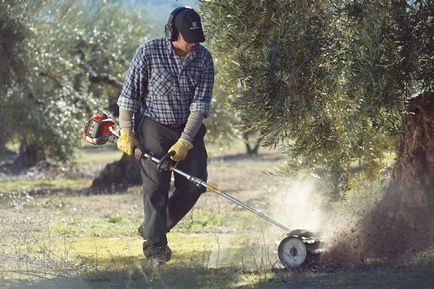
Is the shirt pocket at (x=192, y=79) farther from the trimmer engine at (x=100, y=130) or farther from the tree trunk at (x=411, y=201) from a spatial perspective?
the tree trunk at (x=411, y=201)

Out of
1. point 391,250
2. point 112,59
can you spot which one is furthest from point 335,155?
point 112,59

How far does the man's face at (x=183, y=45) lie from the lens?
28.6ft

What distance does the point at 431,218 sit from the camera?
8.90m

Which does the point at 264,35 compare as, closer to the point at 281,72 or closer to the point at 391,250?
the point at 281,72

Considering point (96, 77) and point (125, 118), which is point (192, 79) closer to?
point (125, 118)

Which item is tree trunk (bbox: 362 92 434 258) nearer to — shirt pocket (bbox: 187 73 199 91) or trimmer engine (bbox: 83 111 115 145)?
shirt pocket (bbox: 187 73 199 91)

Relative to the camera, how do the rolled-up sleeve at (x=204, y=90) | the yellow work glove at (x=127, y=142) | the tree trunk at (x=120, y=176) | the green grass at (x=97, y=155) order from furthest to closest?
1. the green grass at (x=97, y=155)
2. the tree trunk at (x=120, y=176)
3. the yellow work glove at (x=127, y=142)
4. the rolled-up sleeve at (x=204, y=90)

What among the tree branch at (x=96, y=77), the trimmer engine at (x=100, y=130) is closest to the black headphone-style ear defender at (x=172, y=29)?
the trimmer engine at (x=100, y=130)

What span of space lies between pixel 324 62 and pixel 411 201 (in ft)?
5.28

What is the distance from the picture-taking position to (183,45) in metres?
8.75

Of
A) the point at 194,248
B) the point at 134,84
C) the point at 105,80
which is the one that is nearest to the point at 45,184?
the point at 105,80

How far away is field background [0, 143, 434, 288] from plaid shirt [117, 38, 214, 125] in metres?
1.44

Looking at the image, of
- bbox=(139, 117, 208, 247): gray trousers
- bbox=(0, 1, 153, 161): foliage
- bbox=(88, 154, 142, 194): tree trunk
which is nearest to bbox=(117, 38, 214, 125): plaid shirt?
bbox=(139, 117, 208, 247): gray trousers

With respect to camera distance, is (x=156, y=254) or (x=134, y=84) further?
(x=156, y=254)
